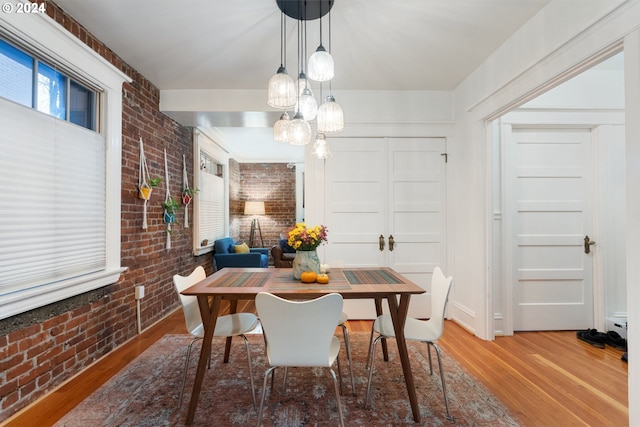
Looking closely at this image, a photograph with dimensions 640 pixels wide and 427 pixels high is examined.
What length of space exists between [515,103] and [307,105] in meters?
1.84

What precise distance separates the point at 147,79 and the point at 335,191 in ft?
7.71

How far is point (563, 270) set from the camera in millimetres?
3154

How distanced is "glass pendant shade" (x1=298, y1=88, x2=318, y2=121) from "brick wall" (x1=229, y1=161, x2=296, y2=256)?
5.25 m

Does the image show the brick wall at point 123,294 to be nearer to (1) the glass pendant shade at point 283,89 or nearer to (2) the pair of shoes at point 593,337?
(1) the glass pendant shade at point 283,89

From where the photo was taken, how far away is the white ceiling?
212 centimetres

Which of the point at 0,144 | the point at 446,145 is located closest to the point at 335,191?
the point at 446,145

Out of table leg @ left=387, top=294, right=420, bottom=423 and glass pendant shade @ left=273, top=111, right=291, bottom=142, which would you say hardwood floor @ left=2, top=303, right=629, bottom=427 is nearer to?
table leg @ left=387, top=294, right=420, bottom=423

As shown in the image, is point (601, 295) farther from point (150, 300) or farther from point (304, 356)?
point (150, 300)

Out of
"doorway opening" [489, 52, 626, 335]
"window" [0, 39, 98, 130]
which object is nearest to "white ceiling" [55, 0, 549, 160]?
"window" [0, 39, 98, 130]

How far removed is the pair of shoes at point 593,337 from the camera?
2826mm

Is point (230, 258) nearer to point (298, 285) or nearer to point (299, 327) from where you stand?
point (298, 285)

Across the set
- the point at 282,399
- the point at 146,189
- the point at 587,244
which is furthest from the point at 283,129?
the point at 587,244

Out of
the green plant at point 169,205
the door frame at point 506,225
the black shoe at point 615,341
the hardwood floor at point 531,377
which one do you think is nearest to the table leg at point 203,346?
the hardwood floor at point 531,377

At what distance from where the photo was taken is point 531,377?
229cm
